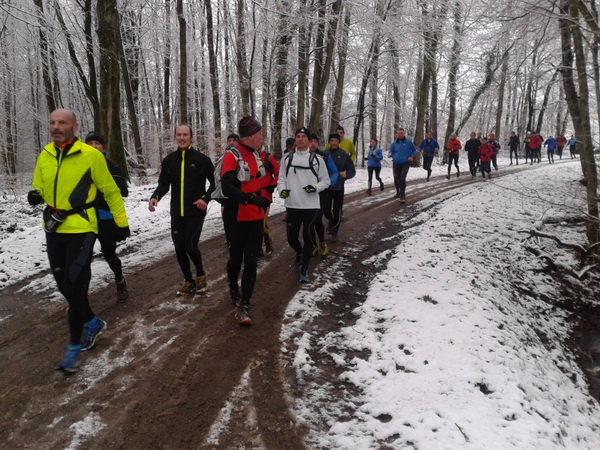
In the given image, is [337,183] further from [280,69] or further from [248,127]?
[280,69]

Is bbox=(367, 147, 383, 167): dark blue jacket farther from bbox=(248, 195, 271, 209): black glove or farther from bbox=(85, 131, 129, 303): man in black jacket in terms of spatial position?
bbox=(248, 195, 271, 209): black glove

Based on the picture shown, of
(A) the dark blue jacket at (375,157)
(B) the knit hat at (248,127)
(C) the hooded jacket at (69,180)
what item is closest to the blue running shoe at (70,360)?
(C) the hooded jacket at (69,180)

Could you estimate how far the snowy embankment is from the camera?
303 centimetres

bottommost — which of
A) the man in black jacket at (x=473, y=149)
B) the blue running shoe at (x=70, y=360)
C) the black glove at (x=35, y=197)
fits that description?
the blue running shoe at (x=70, y=360)

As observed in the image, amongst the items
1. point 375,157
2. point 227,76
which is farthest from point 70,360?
point 227,76

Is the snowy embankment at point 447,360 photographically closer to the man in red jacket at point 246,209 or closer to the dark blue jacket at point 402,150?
the man in red jacket at point 246,209

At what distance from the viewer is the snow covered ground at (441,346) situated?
10.0ft

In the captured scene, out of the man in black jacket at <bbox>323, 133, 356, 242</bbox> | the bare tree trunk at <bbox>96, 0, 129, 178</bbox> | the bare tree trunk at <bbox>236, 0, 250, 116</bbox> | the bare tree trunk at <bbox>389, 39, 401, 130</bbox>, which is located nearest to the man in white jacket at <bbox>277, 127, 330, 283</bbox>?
the man in black jacket at <bbox>323, 133, 356, 242</bbox>

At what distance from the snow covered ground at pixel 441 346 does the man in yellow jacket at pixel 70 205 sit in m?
2.06

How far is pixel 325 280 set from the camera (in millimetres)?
5988

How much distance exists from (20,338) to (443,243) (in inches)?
275

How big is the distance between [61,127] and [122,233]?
1.68m

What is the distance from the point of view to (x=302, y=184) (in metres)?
5.73

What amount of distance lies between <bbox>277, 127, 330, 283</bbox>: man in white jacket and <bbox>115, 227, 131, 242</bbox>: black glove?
84.3 inches
